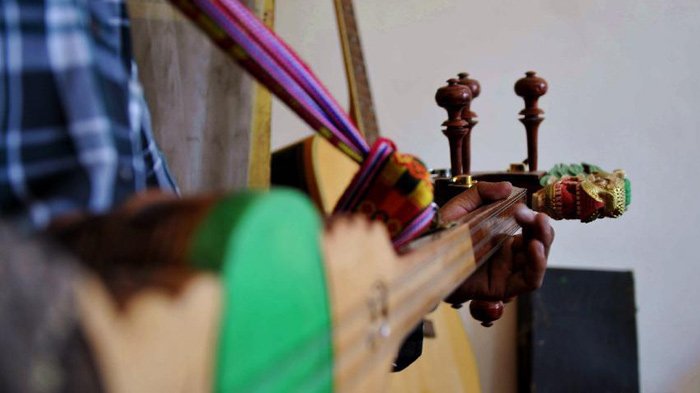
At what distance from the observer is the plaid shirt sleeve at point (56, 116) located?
0.28 metres

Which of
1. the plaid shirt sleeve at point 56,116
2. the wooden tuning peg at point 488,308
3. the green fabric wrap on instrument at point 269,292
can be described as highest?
the plaid shirt sleeve at point 56,116

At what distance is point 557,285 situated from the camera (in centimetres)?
156

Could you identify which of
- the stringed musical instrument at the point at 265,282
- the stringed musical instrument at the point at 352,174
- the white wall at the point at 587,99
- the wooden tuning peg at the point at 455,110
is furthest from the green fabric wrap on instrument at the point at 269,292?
the white wall at the point at 587,99

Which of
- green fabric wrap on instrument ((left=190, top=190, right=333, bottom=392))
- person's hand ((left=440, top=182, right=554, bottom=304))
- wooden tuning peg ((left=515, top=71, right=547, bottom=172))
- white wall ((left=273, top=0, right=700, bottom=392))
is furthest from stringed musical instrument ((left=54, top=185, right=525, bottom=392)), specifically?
white wall ((left=273, top=0, right=700, bottom=392))

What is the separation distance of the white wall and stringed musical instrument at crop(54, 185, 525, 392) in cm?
128

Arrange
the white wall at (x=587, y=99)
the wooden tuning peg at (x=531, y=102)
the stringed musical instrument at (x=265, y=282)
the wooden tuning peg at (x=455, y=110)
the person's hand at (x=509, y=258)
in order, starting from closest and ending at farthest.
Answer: the stringed musical instrument at (x=265, y=282) → the person's hand at (x=509, y=258) → the wooden tuning peg at (x=455, y=110) → the wooden tuning peg at (x=531, y=102) → the white wall at (x=587, y=99)

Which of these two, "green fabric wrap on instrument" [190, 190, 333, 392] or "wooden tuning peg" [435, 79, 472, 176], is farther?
"wooden tuning peg" [435, 79, 472, 176]

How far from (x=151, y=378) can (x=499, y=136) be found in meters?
1.46

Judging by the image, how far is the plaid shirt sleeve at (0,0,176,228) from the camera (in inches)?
11.0

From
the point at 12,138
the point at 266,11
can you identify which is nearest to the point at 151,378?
the point at 12,138

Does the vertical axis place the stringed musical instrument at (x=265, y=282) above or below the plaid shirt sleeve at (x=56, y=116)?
below

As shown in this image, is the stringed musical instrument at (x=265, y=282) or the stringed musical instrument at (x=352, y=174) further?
the stringed musical instrument at (x=352, y=174)

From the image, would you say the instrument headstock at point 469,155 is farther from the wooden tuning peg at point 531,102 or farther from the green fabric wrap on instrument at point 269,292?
the green fabric wrap on instrument at point 269,292

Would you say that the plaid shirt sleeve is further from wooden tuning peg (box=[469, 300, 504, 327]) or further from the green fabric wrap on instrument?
wooden tuning peg (box=[469, 300, 504, 327])
